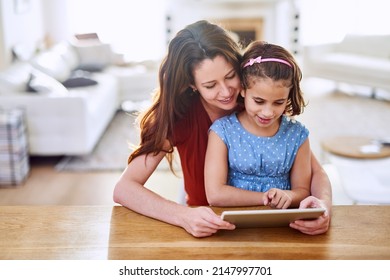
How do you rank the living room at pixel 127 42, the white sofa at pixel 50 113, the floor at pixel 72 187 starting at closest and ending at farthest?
the floor at pixel 72 187, the living room at pixel 127 42, the white sofa at pixel 50 113

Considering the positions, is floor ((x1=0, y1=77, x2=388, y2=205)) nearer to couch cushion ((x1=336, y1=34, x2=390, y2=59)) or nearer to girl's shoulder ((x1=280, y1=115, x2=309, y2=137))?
girl's shoulder ((x1=280, y1=115, x2=309, y2=137))

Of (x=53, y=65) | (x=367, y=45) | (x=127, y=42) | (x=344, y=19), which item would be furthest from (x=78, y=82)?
(x=344, y=19)

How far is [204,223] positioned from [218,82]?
0.33m

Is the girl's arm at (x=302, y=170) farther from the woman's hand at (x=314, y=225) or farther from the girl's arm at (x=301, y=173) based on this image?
the woman's hand at (x=314, y=225)

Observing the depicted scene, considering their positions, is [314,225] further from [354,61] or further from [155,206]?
[354,61]

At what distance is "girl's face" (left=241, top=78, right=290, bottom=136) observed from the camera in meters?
1.09

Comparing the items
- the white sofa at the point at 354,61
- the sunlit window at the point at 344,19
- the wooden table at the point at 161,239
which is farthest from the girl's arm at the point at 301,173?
the sunlit window at the point at 344,19

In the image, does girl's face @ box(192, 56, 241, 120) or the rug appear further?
the rug

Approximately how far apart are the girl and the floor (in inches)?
53.7

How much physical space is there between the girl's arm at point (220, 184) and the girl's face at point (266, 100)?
3.6 inches

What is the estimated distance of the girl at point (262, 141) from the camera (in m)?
1.09

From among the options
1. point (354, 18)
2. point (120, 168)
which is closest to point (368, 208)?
point (120, 168)

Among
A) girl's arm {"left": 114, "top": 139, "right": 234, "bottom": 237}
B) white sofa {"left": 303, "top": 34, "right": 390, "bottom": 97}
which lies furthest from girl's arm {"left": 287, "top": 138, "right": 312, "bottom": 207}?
white sofa {"left": 303, "top": 34, "right": 390, "bottom": 97}

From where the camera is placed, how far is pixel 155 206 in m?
1.04
